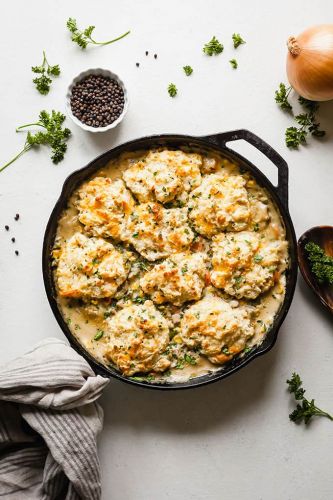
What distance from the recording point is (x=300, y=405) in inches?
175

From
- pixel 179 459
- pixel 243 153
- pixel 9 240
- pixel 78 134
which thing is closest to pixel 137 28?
pixel 78 134

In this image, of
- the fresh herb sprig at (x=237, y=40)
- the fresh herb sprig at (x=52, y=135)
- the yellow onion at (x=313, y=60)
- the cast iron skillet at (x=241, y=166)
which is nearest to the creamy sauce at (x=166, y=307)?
the cast iron skillet at (x=241, y=166)

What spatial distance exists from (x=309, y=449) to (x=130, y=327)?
1718mm

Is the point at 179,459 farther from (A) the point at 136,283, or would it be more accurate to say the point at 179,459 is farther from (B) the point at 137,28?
(B) the point at 137,28

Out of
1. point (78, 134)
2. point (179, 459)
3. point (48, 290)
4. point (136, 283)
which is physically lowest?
point (179, 459)

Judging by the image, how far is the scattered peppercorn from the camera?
14.1 feet

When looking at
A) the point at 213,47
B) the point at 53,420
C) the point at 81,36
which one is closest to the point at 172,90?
the point at 213,47

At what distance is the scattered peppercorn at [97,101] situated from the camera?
4.30 m

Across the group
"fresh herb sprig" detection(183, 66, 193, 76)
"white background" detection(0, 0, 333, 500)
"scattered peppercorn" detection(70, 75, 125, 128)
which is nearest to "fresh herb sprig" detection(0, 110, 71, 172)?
"white background" detection(0, 0, 333, 500)

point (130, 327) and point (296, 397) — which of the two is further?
point (296, 397)

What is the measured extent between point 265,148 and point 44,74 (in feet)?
6.10

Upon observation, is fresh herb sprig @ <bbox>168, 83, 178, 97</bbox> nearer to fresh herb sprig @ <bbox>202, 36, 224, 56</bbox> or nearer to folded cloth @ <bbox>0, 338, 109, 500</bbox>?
fresh herb sprig @ <bbox>202, 36, 224, 56</bbox>

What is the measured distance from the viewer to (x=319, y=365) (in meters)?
4.44

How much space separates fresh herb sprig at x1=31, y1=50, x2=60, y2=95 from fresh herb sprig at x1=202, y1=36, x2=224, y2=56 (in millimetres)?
1151
